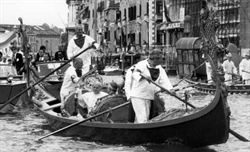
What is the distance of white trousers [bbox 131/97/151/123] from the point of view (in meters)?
11.3

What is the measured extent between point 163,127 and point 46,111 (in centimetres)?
404

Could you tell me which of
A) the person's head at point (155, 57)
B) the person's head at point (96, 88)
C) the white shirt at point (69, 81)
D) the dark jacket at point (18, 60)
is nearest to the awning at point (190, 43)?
the dark jacket at point (18, 60)

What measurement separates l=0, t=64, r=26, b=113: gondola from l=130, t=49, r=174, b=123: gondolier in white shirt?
6.53m

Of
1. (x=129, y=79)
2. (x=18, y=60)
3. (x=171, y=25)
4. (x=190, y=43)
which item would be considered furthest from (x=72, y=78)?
(x=171, y=25)

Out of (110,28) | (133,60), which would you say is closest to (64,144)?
(133,60)

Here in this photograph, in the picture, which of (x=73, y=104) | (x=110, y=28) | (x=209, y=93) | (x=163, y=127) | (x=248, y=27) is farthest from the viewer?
(x=110, y=28)

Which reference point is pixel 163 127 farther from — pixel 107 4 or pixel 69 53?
pixel 107 4

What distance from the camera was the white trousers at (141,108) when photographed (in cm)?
1133

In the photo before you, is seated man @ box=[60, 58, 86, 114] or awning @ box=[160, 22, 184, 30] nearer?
seated man @ box=[60, 58, 86, 114]

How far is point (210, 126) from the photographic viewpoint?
406 inches

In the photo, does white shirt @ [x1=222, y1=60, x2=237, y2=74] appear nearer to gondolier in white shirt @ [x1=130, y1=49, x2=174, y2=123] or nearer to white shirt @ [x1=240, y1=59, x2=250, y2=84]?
white shirt @ [x1=240, y1=59, x2=250, y2=84]

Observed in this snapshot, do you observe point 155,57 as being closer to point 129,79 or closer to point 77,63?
point 129,79

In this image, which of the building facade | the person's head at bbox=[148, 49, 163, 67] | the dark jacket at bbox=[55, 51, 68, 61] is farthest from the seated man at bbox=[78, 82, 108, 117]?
the building facade

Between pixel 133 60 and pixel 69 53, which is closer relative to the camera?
pixel 69 53
